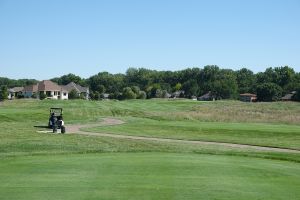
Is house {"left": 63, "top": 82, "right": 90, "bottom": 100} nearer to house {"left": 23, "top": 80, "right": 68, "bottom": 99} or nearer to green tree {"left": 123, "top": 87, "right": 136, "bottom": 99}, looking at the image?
house {"left": 23, "top": 80, "right": 68, "bottom": 99}

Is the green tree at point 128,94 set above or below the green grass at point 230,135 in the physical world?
above

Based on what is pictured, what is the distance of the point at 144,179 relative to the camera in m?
15.0

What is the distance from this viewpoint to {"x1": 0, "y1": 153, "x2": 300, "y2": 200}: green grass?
41.9 ft

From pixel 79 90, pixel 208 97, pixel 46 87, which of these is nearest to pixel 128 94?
pixel 46 87

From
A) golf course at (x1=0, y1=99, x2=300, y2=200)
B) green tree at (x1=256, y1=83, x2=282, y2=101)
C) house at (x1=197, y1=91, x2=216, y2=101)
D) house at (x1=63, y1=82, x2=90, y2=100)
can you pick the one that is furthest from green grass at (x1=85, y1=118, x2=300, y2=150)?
house at (x1=197, y1=91, x2=216, y2=101)

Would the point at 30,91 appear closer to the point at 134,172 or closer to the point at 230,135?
the point at 230,135

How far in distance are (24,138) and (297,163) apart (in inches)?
667

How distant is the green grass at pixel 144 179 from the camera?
1278 centimetres

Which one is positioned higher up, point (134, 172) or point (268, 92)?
point (268, 92)

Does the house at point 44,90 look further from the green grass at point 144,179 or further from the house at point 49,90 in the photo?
the green grass at point 144,179

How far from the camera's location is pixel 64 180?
14.6 meters

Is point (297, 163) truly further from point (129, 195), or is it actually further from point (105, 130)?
point (105, 130)

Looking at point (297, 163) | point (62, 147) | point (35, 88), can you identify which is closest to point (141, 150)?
point (62, 147)

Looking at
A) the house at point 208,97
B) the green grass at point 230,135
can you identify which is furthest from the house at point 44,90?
the green grass at point 230,135
